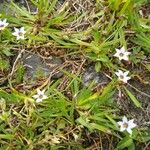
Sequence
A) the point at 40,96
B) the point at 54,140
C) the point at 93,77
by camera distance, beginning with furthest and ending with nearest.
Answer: the point at 93,77 < the point at 40,96 < the point at 54,140

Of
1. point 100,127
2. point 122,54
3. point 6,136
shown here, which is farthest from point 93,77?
point 6,136

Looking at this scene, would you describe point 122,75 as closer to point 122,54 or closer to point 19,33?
point 122,54

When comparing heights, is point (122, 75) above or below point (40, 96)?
above

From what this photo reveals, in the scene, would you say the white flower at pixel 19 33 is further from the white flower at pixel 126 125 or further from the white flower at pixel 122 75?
the white flower at pixel 126 125

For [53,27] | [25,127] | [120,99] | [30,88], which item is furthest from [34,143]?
[53,27]

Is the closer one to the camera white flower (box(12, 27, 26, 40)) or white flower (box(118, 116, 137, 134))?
white flower (box(118, 116, 137, 134))

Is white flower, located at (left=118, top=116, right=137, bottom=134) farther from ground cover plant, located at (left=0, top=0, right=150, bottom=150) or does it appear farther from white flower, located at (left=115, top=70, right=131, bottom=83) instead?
white flower, located at (left=115, top=70, right=131, bottom=83)

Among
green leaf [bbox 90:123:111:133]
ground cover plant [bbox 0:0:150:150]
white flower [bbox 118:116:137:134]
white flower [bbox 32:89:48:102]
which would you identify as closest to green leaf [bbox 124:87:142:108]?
ground cover plant [bbox 0:0:150:150]

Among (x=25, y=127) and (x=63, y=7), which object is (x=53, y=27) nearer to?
(x=63, y=7)
